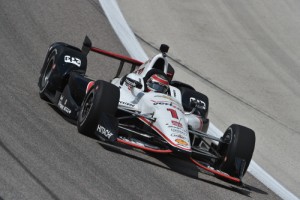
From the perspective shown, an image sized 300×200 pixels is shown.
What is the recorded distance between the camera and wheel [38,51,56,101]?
12.3 meters

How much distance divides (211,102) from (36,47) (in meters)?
3.62

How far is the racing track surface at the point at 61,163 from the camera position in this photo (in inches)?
312

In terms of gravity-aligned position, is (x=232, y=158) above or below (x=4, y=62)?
above

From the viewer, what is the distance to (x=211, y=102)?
15.4 metres

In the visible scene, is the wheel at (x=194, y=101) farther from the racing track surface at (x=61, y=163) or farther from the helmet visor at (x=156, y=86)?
the racing track surface at (x=61, y=163)

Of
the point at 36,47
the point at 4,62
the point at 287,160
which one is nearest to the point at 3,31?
the point at 36,47

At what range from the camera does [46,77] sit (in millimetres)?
12531

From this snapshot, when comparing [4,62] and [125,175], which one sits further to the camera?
[4,62]

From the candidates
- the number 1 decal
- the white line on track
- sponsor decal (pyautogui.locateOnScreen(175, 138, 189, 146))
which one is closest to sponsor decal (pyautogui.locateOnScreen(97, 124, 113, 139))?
sponsor decal (pyautogui.locateOnScreen(175, 138, 189, 146))

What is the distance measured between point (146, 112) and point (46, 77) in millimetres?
2490

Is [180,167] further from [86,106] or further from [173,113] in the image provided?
[86,106]

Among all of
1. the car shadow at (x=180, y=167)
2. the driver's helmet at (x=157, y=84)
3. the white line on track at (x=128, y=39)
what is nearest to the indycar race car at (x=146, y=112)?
the driver's helmet at (x=157, y=84)

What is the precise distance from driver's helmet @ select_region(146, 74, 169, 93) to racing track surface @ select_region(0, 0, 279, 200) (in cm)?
102

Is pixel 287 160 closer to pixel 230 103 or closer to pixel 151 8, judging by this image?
A: pixel 230 103
